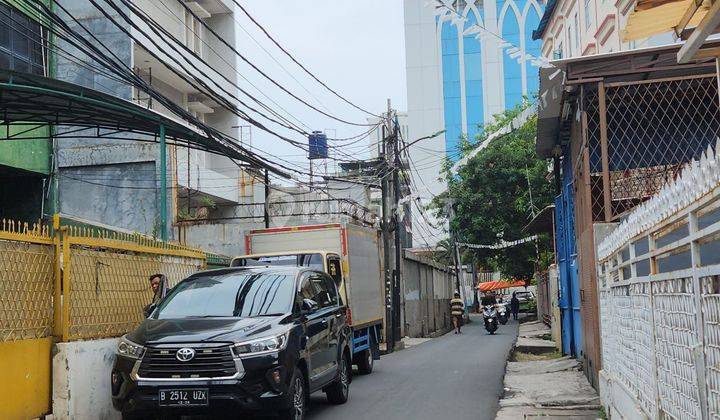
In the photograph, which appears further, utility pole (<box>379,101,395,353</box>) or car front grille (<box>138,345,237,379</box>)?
utility pole (<box>379,101,395,353</box>)

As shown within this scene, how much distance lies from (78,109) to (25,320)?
706 centimetres

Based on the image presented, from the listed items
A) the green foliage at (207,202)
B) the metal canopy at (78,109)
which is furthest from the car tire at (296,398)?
the green foliage at (207,202)

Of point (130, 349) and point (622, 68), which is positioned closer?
point (130, 349)

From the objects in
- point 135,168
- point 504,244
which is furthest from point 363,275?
point 504,244

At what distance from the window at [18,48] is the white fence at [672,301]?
14.7 m

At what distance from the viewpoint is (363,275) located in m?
16.2

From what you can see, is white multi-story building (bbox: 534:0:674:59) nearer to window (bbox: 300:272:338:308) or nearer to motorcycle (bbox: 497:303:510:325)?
window (bbox: 300:272:338:308)

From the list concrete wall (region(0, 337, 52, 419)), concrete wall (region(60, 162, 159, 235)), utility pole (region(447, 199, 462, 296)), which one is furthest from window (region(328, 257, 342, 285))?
utility pole (region(447, 199, 462, 296))

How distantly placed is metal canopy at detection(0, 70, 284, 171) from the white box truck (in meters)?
1.56

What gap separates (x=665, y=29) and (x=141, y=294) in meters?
7.58

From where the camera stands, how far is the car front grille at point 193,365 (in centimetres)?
793

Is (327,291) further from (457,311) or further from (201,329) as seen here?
(457,311)

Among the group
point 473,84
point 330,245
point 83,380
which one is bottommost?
point 83,380

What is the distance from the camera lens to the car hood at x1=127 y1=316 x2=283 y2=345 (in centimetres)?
809
